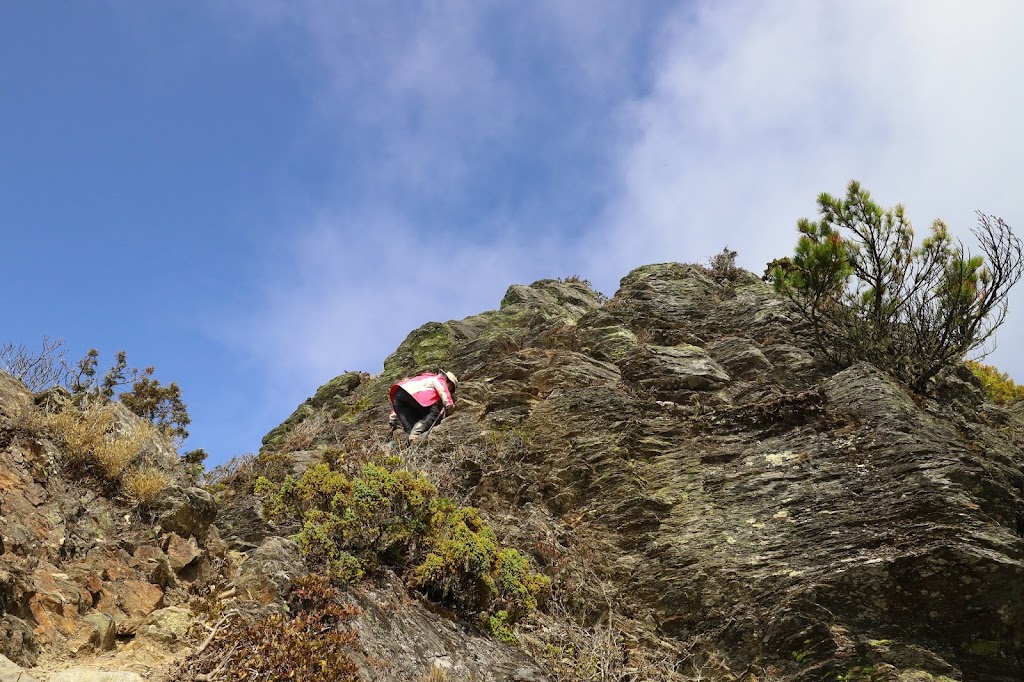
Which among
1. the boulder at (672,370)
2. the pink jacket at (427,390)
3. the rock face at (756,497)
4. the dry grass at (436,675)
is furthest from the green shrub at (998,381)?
the dry grass at (436,675)

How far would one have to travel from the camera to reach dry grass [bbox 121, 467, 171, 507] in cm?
677

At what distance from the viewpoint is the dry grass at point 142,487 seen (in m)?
6.77

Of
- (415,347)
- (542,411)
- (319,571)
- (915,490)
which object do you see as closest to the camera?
(319,571)

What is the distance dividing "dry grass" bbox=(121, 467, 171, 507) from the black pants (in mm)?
5284

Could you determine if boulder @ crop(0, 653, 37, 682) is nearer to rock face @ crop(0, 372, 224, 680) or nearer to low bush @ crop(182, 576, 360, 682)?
rock face @ crop(0, 372, 224, 680)

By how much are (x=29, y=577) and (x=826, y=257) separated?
1087 cm

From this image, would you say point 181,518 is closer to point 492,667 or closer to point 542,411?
point 492,667

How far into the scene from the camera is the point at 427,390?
40.2ft

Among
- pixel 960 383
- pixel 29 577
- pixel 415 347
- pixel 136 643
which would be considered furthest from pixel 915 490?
pixel 415 347

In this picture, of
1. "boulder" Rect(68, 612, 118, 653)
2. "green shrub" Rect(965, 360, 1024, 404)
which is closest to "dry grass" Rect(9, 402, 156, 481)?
"boulder" Rect(68, 612, 118, 653)

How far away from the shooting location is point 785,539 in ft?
25.1

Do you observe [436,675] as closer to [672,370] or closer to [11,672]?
[11,672]

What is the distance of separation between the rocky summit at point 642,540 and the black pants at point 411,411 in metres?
0.33

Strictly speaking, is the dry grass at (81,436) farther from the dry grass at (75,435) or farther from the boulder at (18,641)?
Result: the boulder at (18,641)
